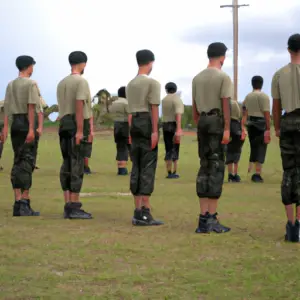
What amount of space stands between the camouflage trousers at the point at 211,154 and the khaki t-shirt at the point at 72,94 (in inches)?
69.0

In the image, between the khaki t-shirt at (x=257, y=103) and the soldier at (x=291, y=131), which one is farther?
the khaki t-shirt at (x=257, y=103)

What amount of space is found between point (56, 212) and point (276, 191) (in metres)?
4.63


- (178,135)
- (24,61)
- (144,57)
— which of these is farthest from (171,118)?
(144,57)

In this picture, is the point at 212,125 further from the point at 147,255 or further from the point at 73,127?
→ the point at 73,127

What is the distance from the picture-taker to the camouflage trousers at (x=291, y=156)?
709 centimetres

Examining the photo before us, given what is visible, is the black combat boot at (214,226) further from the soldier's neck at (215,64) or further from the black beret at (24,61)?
the black beret at (24,61)

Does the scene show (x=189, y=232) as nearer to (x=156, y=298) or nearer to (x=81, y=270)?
(x=81, y=270)

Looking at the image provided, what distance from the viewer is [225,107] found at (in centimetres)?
767

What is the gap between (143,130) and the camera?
8469 mm

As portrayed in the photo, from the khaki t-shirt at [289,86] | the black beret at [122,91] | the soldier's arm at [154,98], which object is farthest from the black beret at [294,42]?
the black beret at [122,91]

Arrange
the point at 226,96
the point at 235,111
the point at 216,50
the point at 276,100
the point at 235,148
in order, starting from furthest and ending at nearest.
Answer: the point at 235,148 → the point at 235,111 → the point at 216,50 → the point at 226,96 → the point at 276,100

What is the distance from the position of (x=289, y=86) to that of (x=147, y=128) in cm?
204

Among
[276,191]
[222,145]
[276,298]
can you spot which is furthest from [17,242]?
[276,191]

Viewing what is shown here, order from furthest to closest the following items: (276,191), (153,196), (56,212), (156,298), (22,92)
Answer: (276,191) < (153,196) < (56,212) < (22,92) < (156,298)
